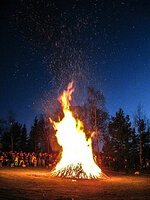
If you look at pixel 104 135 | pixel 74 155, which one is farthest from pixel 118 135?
pixel 74 155

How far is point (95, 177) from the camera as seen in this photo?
14.1 m

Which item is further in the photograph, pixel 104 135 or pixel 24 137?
pixel 24 137

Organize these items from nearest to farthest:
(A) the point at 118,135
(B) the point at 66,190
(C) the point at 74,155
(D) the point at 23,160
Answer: (B) the point at 66,190 < (C) the point at 74,155 < (D) the point at 23,160 < (A) the point at 118,135

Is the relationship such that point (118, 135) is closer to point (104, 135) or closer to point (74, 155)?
point (104, 135)

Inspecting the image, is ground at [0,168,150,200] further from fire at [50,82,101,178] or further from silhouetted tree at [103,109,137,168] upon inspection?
silhouetted tree at [103,109,137,168]

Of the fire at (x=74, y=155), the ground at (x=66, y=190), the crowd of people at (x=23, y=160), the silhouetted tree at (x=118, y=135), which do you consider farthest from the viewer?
the silhouetted tree at (x=118, y=135)

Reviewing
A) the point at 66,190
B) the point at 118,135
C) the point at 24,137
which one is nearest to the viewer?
the point at 66,190

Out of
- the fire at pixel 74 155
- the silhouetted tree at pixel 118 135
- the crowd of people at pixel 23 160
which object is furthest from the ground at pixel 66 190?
the silhouetted tree at pixel 118 135

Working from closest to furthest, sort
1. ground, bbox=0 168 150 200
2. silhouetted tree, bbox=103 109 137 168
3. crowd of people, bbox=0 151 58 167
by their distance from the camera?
ground, bbox=0 168 150 200 < crowd of people, bbox=0 151 58 167 < silhouetted tree, bbox=103 109 137 168

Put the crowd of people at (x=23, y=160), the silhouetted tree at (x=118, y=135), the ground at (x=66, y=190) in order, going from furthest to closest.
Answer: the silhouetted tree at (x=118, y=135) → the crowd of people at (x=23, y=160) → the ground at (x=66, y=190)

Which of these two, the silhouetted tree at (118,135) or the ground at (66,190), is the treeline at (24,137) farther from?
the ground at (66,190)

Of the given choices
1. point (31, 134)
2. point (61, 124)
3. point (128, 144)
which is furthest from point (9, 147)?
point (61, 124)

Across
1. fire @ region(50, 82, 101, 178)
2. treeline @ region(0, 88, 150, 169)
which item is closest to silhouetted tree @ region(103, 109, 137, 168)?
treeline @ region(0, 88, 150, 169)

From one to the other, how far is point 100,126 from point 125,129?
293 inches
